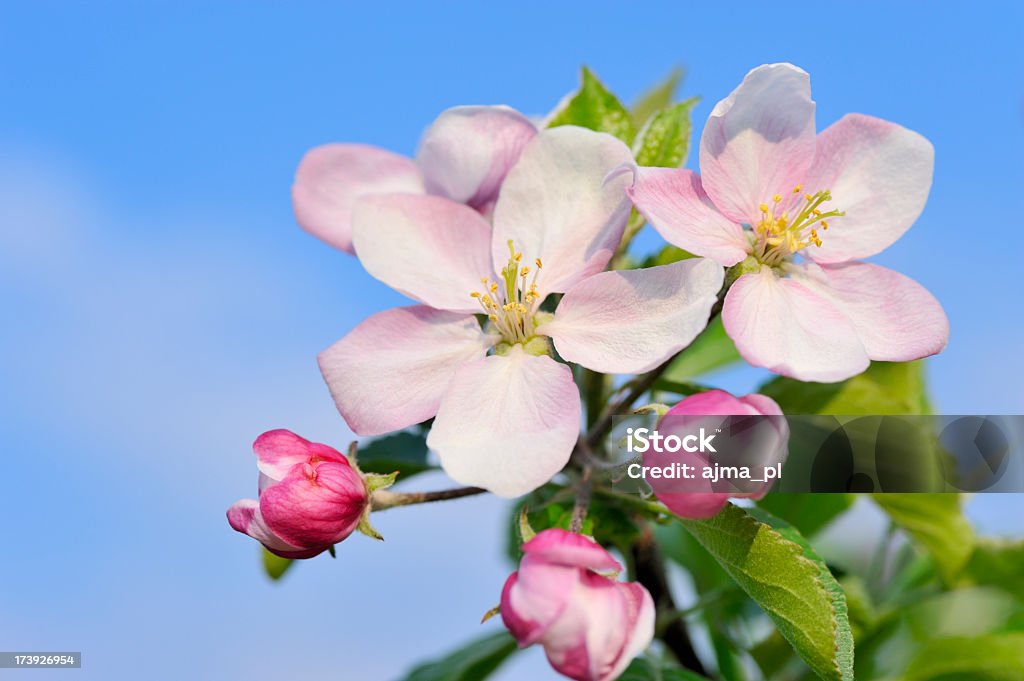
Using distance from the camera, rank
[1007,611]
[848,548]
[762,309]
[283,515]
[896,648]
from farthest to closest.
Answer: [848,548], [1007,611], [896,648], [762,309], [283,515]

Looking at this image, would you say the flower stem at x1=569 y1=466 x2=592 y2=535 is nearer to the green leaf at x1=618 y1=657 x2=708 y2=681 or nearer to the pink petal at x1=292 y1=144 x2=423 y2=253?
the green leaf at x1=618 y1=657 x2=708 y2=681

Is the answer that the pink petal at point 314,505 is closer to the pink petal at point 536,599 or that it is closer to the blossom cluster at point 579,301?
the blossom cluster at point 579,301

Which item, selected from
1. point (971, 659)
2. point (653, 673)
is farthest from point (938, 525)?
point (653, 673)

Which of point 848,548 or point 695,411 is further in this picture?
point 848,548

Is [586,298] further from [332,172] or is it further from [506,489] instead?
[332,172]

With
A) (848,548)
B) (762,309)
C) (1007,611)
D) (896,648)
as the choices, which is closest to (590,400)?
(762,309)

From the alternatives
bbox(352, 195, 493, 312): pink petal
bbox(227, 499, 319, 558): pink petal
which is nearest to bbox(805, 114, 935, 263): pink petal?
bbox(352, 195, 493, 312): pink petal
